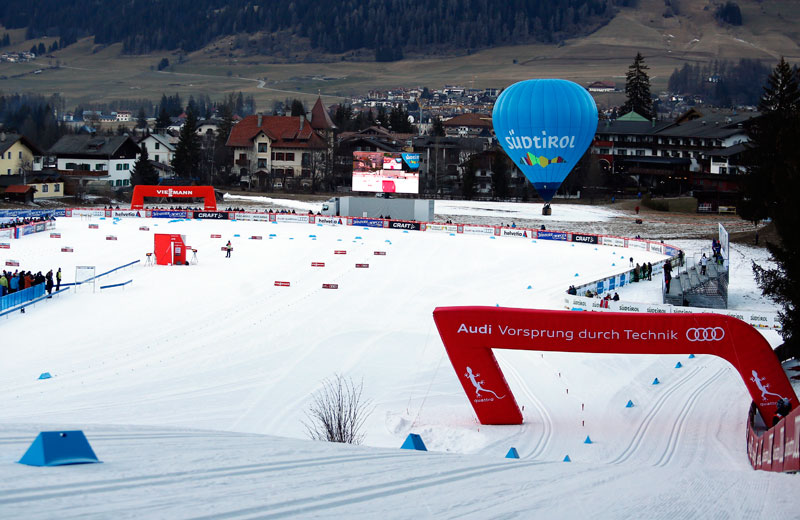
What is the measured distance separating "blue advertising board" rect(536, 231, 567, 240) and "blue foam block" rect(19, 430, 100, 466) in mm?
47996

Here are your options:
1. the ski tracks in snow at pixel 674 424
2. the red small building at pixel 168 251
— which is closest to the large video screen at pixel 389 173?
the red small building at pixel 168 251

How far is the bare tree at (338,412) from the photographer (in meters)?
17.5

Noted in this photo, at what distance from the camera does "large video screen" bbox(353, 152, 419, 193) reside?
219 feet

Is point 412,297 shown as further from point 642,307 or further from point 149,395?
point 149,395

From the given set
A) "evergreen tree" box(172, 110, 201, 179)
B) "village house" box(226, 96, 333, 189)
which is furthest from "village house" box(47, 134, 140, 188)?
"village house" box(226, 96, 333, 189)

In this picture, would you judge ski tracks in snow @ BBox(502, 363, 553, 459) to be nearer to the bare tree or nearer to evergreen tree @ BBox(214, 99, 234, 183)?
the bare tree

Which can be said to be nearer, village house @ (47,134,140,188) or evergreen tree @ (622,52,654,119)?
village house @ (47,134,140,188)

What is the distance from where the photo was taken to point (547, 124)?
2485 inches

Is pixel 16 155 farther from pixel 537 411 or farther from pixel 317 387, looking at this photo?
pixel 537 411

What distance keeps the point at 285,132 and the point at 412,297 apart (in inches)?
2975

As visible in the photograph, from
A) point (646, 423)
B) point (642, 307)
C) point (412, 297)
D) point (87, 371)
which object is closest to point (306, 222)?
point (412, 297)

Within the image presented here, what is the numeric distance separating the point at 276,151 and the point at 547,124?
49.6 metres

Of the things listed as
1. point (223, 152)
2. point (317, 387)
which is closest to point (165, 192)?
point (223, 152)

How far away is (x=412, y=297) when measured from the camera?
116 ft
